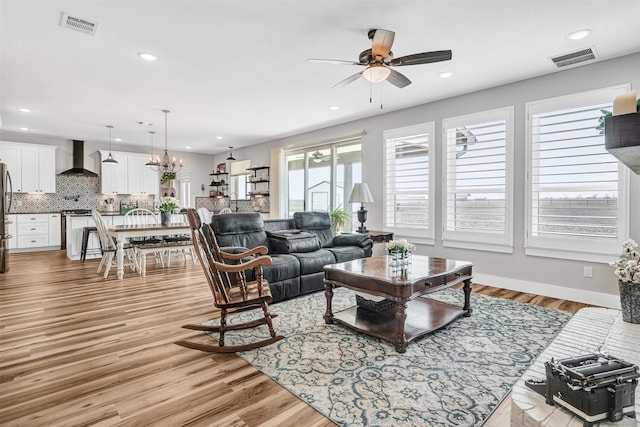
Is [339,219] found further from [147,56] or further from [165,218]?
[147,56]

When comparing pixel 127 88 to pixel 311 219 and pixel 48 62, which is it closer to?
pixel 48 62

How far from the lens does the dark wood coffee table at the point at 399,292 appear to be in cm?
258

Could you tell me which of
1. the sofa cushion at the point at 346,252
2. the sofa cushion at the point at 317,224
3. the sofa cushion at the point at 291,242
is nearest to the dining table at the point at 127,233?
the sofa cushion at the point at 291,242

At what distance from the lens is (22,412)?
1846 mm

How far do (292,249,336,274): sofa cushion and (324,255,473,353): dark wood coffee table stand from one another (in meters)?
0.90

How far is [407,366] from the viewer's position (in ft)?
7.64

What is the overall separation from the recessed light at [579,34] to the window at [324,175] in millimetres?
3703

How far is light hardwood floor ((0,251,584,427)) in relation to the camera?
5.96 feet

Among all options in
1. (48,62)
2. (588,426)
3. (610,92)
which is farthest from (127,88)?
(610,92)

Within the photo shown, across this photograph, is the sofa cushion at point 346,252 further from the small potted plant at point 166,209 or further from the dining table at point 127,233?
the small potted plant at point 166,209

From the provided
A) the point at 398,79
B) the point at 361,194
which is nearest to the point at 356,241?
the point at 361,194

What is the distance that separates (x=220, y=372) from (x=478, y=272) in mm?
3938

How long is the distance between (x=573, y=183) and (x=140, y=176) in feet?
31.8

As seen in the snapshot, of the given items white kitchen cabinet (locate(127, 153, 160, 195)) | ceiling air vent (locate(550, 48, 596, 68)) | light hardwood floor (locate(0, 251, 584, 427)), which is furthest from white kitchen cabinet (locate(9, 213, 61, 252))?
ceiling air vent (locate(550, 48, 596, 68))
